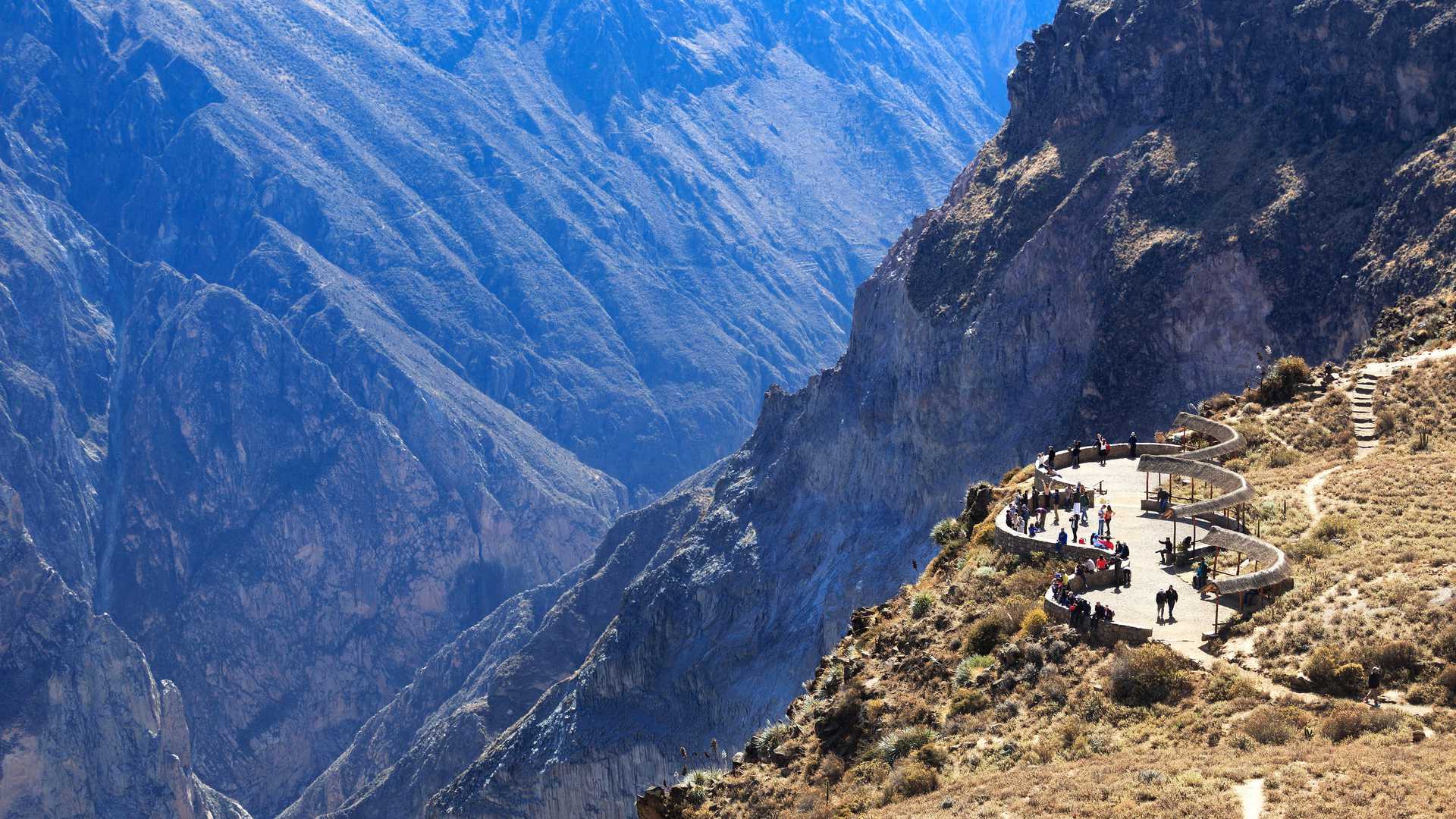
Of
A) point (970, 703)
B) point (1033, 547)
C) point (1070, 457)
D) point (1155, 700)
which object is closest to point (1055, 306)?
point (1070, 457)

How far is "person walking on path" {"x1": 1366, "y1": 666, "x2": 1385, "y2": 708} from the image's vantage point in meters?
29.4

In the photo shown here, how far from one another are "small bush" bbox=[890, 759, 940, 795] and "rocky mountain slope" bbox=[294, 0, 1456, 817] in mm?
60297

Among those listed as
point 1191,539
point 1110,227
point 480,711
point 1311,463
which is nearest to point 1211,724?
point 1191,539

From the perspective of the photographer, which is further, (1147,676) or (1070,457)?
(1070,457)

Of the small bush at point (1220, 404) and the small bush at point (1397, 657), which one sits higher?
the small bush at point (1220, 404)

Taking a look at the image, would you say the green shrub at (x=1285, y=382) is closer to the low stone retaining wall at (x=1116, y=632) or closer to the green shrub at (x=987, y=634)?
the green shrub at (x=987, y=634)

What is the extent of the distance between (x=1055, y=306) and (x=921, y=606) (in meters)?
70.3

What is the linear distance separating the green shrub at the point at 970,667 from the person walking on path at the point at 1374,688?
24.7 ft

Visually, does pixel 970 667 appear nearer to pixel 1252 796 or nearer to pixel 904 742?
pixel 904 742

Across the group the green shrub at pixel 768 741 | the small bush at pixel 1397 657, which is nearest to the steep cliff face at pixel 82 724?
the green shrub at pixel 768 741

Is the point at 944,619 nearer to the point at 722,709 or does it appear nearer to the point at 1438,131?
the point at 1438,131

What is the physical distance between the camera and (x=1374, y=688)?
29.5 meters

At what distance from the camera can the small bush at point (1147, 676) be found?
102 ft

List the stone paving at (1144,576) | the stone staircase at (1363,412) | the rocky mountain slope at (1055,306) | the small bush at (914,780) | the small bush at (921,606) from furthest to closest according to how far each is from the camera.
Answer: the rocky mountain slope at (1055,306)
the stone staircase at (1363,412)
the small bush at (921,606)
the stone paving at (1144,576)
the small bush at (914,780)
